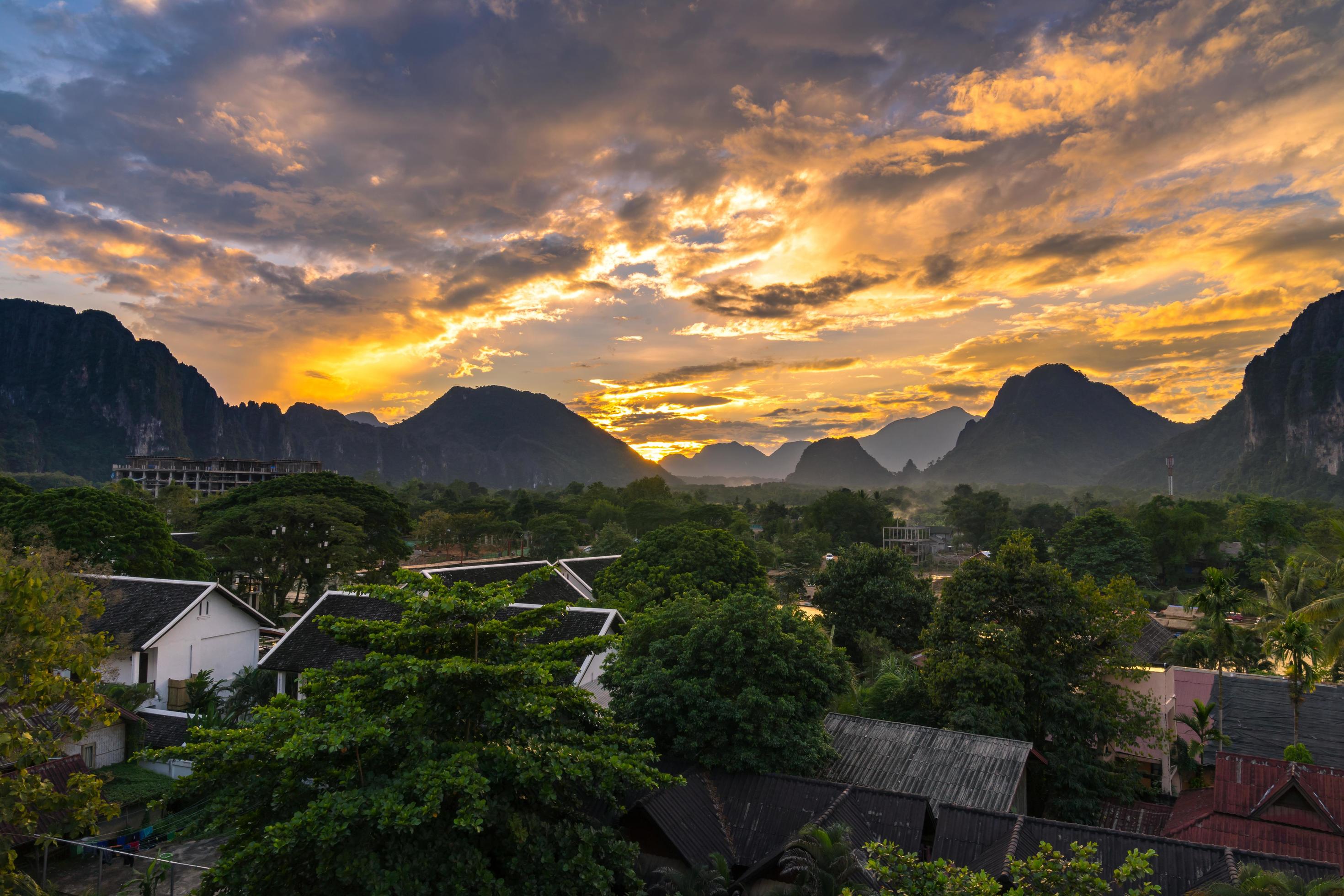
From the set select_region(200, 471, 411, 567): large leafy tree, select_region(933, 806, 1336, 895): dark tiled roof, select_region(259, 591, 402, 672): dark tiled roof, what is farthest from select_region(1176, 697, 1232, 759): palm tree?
select_region(200, 471, 411, 567): large leafy tree

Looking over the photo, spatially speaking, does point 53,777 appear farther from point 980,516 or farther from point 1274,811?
point 980,516

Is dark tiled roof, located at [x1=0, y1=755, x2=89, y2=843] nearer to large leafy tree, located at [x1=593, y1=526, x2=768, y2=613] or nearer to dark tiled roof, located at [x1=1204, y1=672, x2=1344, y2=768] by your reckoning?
large leafy tree, located at [x1=593, y1=526, x2=768, y2=613]

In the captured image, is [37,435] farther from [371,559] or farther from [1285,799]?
[1285,799]

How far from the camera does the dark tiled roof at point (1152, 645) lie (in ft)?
92.1

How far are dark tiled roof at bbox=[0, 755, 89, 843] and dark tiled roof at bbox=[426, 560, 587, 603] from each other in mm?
11451

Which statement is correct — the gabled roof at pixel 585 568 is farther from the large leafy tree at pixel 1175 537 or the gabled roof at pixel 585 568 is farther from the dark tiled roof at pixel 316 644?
the large leafy tree at pixel 1175 537

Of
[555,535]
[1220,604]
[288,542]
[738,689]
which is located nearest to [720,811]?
[738,689]

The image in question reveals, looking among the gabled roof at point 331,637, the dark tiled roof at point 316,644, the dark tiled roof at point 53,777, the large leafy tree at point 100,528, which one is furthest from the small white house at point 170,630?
the dark tiled roof at point 53,777

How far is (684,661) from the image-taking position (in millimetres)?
14656

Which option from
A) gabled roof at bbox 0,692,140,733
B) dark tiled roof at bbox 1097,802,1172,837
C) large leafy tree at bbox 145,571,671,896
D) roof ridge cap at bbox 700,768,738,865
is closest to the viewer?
large leafy tree at bbox 145,571,671,896

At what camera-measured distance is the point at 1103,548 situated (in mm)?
52062

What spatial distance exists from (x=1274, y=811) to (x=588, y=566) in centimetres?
3071

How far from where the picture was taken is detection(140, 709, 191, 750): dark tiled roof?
1797 cm

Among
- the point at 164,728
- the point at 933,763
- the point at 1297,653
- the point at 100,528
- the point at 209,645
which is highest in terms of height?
the point at 100,528
